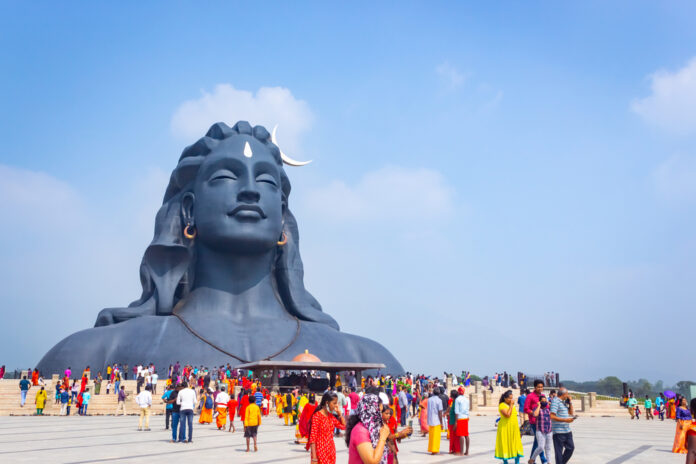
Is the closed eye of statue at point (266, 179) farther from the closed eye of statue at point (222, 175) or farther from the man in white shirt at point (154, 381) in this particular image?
the man in white shirt at point (154, 381)

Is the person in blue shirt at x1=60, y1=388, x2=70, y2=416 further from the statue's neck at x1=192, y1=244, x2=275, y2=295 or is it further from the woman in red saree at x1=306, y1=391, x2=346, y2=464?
the woman in red saree at x1=306, y1=391, x2=346, y2=464

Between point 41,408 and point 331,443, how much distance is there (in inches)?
692

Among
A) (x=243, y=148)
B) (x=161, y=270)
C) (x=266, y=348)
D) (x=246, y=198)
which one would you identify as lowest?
(x=266, y=348)

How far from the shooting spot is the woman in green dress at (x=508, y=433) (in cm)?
923

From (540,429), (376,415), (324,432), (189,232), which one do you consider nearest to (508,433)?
(540,429)

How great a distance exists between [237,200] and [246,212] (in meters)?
0.72

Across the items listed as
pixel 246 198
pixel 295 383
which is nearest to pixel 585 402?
pixel 295 383

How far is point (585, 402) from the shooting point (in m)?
26.9

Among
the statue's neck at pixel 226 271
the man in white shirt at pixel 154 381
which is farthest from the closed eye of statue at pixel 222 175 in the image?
the man in white shirt at pixel 154 381

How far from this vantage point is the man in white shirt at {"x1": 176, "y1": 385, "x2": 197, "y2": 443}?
12.6 meters

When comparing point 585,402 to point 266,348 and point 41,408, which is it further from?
point 41,408

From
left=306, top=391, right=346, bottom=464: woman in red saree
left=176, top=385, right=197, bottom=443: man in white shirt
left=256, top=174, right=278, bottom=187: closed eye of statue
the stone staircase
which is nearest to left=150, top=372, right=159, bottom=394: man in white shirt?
the stone staircase

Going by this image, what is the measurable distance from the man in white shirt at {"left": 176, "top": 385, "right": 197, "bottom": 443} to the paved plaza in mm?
350

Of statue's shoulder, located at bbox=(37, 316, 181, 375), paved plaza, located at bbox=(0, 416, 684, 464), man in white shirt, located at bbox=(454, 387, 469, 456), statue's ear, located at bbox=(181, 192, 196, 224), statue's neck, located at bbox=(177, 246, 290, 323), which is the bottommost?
paved plaza, located at bbox=(0, 416, 684, 464)
